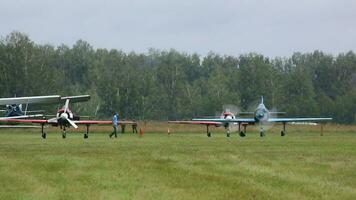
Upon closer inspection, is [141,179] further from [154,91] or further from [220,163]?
[154,91]

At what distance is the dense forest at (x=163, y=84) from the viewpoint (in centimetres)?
9919

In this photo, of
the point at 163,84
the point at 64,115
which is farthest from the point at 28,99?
the point at 163,84

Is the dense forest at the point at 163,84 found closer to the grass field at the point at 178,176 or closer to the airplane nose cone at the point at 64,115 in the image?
the airplane nose cone at the point at 64,115

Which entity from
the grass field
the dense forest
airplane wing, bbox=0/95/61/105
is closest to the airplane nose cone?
airplane wing, bbox=0/95/61/105

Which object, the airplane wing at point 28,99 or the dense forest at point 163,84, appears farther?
the dense forest at point 163,84

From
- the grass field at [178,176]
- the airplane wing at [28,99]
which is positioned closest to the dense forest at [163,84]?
the airplane wing at [28,99]

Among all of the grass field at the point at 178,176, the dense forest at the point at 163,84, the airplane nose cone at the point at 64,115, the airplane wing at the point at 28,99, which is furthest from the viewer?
the dense forest at the point at 163,84

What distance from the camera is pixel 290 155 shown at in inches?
1006

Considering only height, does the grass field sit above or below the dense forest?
below

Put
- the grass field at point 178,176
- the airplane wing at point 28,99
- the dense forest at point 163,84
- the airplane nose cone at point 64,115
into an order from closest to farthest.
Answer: the grass field at point 178,176, the airplane wing at point 28,99, the airplane nose cone at point 64,115, the dense forest at point 163,84

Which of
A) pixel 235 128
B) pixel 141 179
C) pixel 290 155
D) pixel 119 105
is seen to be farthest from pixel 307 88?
pixel 141 179

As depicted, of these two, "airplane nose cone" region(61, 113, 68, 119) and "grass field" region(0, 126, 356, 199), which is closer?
"grass field" region(0, 126, 356, 199)

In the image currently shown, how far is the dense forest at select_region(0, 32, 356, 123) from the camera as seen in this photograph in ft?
325

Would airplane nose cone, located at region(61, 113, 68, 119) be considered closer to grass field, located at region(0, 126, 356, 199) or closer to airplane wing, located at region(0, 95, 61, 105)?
airplane wing, located at region(0, 95, 61, 105)
